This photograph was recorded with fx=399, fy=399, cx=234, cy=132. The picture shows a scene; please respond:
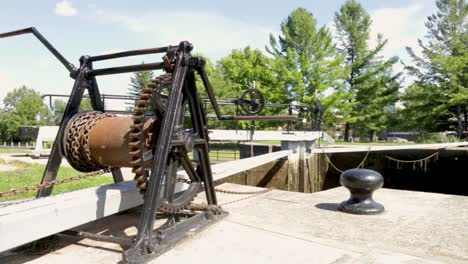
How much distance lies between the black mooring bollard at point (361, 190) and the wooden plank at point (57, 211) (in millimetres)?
2987

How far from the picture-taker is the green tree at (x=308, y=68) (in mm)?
31984

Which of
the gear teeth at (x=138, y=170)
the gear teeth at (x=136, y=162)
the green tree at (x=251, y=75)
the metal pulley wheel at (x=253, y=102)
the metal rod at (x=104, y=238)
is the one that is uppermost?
the green tree at (x=251, y=75)

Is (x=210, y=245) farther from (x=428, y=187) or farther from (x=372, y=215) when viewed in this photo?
(x=428, y=187)

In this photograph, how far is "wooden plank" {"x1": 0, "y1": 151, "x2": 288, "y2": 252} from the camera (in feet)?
10.6

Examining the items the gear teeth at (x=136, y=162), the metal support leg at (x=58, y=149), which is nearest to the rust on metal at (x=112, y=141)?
the gear teeth at (x=136, y=162)

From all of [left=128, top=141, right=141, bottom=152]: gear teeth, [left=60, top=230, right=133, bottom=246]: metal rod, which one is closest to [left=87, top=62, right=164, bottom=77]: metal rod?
[left=128, top=141, right=141, bottom=152]: gear teeth

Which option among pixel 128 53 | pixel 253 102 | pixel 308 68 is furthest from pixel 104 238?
pixel 308 68

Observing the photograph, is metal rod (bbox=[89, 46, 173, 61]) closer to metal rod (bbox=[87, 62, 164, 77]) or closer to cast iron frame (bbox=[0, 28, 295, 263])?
cast iron frame (bbox=[0, 28, 295, 263])

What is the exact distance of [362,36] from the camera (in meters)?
43.6

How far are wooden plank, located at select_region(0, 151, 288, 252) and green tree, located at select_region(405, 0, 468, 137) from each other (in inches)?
1267

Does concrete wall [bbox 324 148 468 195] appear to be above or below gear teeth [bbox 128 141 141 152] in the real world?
below

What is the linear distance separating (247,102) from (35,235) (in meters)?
3.52

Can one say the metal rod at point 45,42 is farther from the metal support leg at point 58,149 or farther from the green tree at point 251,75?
the green tree at point 251,75

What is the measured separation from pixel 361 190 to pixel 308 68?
27.7 m
